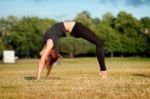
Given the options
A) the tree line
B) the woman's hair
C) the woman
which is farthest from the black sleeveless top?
the tree line

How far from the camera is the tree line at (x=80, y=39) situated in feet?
418

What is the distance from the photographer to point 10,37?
134875mm

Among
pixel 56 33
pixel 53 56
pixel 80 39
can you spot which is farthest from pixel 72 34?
pixel 80 39

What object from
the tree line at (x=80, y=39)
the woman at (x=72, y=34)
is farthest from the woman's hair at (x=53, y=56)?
the tree line at (x=80, y=39)

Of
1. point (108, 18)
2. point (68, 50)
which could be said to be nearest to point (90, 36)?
point (68, 50)

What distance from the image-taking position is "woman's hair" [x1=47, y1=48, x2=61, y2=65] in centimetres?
1448

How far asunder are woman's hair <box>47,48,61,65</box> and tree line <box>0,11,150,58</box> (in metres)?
108

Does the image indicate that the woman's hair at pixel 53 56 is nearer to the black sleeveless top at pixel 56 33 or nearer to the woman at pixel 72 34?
the woman at pixel 72 34

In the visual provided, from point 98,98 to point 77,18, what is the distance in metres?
132

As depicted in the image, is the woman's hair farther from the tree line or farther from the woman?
the tree line

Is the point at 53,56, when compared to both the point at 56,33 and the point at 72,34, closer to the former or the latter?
the point at 56,33

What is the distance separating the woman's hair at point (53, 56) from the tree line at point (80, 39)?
10815 centimetres

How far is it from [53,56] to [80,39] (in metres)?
110

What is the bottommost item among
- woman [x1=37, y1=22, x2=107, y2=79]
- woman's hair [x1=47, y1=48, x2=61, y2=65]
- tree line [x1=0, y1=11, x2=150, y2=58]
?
tree line [x1=0, y1=11, x2=150, y2=58]
